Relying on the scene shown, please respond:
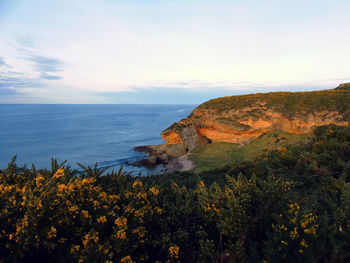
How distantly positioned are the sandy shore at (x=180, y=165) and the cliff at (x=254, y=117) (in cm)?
243

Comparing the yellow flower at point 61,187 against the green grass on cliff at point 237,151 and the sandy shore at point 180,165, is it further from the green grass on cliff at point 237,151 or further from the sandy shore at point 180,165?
the sandy shore at point 180,165

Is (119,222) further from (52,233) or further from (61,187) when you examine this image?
(61,187)

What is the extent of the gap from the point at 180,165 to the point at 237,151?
10.4m

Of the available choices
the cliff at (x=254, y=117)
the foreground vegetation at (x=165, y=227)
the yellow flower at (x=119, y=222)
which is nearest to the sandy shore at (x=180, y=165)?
the cliff at (x=254, y=117)

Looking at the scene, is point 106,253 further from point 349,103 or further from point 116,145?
point 116,145

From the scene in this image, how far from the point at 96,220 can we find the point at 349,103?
41438mm

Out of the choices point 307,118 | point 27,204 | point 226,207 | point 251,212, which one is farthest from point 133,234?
point 307,118

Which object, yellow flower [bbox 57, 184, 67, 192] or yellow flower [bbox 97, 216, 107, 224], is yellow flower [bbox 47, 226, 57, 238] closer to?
yellow flower [bbox 97, 216, 107, 224]

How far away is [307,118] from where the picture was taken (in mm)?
33750

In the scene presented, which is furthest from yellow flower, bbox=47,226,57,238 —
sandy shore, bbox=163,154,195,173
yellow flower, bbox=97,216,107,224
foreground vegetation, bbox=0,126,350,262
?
sandy shore, bbox=163,154,195,173

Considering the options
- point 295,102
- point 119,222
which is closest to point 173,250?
point 119,222

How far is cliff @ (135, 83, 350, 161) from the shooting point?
110ft

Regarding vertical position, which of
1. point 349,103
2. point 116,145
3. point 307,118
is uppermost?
point 349,103

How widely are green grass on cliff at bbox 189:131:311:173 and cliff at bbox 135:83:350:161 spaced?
65.1 inches
